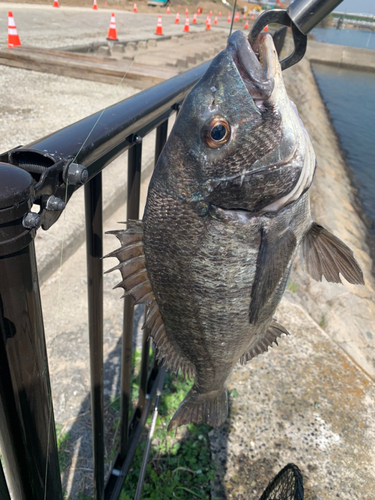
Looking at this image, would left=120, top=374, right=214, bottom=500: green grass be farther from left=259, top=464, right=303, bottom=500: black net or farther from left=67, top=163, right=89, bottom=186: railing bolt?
left=67, top=163, right=89, bottom=186: railing bolt

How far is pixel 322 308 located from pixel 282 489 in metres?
3.23

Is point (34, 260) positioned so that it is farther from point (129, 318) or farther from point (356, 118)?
point (356, 118)

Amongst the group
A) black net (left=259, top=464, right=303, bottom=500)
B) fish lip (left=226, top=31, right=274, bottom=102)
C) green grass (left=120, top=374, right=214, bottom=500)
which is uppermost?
fish lip (left=226, top=31, right=274, bottom=102)

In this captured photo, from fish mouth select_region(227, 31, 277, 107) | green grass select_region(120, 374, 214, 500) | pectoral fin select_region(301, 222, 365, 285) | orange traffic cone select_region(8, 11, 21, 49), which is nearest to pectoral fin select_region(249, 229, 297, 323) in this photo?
pectoral fin select_region(301, 222, 365, 285)

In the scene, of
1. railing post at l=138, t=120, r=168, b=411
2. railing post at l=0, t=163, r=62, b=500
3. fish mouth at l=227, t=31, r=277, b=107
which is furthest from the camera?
railing post at l=138, t=120, r=168, b=411

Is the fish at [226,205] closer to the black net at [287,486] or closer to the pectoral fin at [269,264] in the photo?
the pectoral fin at [269,264]

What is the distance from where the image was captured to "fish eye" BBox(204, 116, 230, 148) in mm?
987

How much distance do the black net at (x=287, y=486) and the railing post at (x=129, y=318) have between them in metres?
0.76

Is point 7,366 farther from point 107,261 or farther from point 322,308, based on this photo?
point 322,308

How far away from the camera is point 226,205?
3.28 ft

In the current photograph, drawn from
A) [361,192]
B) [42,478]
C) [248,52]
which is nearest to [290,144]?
[248,52]

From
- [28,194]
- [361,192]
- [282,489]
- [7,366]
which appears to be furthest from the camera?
[361,192]

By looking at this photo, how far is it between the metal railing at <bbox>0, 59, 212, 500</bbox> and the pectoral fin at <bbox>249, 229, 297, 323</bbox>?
487 millimetres

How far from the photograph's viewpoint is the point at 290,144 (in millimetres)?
1035
